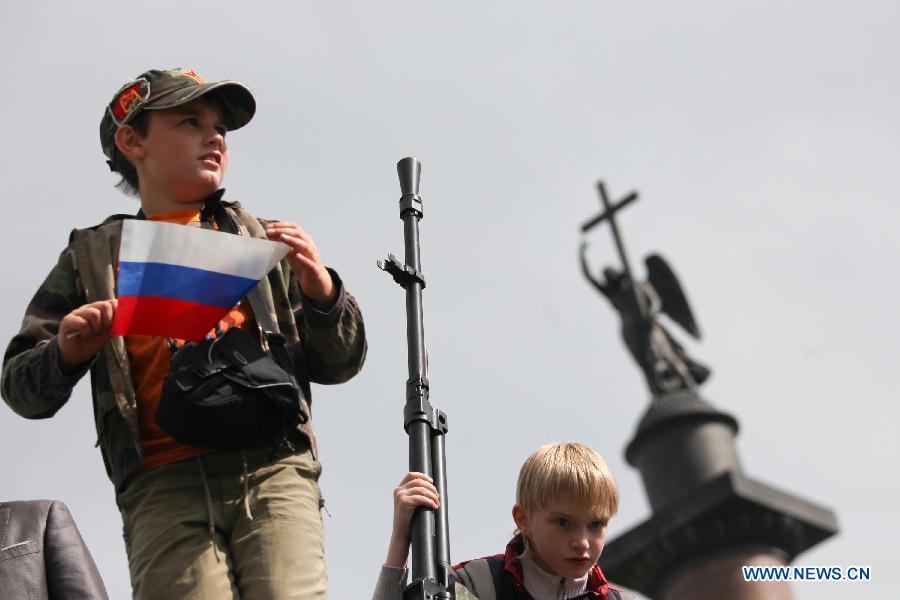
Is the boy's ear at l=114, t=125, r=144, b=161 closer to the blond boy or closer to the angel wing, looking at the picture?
the blond boy

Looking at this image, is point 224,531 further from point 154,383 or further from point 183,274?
point 183,274

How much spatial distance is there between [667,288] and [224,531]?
89.2 feet

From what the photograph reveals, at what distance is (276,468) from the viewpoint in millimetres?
3518

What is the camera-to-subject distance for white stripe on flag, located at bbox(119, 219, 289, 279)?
3488 mm

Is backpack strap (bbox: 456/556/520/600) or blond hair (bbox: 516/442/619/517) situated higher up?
blond hair (bbox: 516/442/619/517)

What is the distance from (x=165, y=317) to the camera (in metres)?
3.47

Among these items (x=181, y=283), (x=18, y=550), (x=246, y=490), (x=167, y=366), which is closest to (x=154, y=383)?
(x=167, y=366)

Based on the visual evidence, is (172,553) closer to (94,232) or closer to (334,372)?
(334,372)

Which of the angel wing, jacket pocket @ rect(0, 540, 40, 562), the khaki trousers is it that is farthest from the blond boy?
the angel wing

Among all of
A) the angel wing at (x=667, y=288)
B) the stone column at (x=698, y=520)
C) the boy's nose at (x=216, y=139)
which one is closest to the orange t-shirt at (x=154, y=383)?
the boy's nose at (x=216, y=139)

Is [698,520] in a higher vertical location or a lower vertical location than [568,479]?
higher

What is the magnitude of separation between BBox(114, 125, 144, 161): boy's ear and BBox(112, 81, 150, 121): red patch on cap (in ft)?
0.12

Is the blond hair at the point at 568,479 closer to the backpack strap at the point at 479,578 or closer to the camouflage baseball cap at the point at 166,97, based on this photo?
the backpack strap at the point at 479,578

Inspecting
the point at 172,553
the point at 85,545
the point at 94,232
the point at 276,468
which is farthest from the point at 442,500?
the point at 94,232
